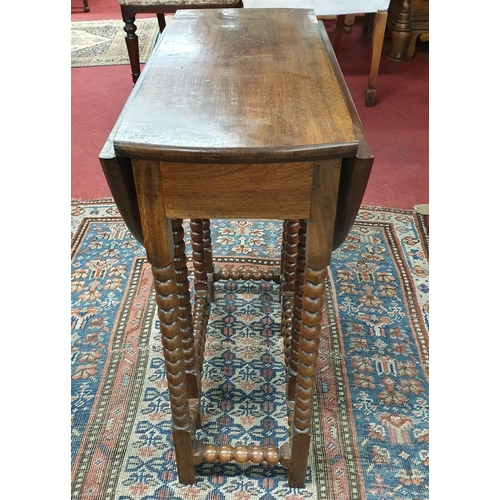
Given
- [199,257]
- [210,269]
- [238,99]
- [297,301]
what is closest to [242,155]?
[238,99]

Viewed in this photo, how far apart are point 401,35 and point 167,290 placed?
118 inches

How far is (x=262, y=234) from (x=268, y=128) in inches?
46.7

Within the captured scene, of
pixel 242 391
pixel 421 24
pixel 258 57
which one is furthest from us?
pixel 421 24

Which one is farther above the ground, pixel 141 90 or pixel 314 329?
pixel 141 90

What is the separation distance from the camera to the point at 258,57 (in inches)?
39.3

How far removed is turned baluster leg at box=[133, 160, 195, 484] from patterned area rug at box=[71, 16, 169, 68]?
9.46ft

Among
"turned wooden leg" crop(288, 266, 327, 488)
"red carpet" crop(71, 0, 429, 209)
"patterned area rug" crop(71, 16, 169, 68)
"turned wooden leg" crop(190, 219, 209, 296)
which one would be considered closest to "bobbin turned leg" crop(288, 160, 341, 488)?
"turned wooden leg" crop(288, 266, 327, 488)

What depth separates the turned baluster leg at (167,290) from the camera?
2.55ft

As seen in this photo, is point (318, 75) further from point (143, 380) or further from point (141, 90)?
point (143, 380)

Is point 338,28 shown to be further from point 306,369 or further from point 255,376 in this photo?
point 306,369

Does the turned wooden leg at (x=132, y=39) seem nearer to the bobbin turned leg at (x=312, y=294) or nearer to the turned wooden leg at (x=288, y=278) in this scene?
the turned wooden leg at (x=288, y=278)

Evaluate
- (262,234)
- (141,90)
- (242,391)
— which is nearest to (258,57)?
(141,90)

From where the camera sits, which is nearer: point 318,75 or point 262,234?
point 318,75

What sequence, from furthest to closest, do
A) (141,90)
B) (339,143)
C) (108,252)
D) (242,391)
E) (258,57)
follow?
(108,252)
(242,391)
(258,57)
(141,90)
(339,143)
